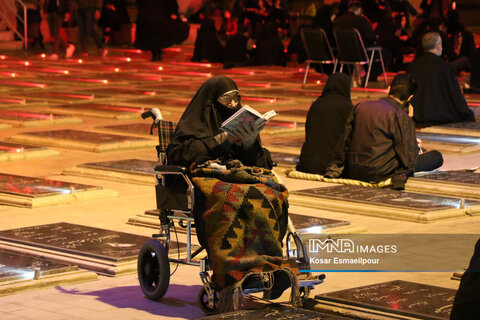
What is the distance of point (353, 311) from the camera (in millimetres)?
4836

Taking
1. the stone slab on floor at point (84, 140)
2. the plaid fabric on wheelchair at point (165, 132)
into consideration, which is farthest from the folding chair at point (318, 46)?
the plaid fabric on wheelchair at point (165, 132)

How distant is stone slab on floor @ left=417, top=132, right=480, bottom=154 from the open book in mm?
5789

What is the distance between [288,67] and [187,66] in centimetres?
205

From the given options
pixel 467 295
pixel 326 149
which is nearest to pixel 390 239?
pixel 326 149

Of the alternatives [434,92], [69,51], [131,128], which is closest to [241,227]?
[131,128]

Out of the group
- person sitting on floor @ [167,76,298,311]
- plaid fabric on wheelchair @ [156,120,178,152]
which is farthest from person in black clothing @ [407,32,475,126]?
person sitting on floor @ [167,76,298,311]

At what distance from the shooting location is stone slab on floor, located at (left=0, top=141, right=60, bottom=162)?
32.8ft

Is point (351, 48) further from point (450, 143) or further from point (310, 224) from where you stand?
point (310, 224)

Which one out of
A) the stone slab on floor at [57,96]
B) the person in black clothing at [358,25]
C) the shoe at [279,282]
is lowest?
the stone slab on floor at [57,96]

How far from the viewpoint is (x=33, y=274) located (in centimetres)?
557

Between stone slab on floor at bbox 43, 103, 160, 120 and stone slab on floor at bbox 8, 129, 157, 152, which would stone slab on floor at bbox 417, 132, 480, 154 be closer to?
stone slab on floor at bbox 8, 129, 157, 152

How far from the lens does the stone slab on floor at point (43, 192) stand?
25.6 ft

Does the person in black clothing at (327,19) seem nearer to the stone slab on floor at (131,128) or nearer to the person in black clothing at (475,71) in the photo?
the person in black clothing at (475,71)

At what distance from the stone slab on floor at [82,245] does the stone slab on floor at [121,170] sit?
2.04m
